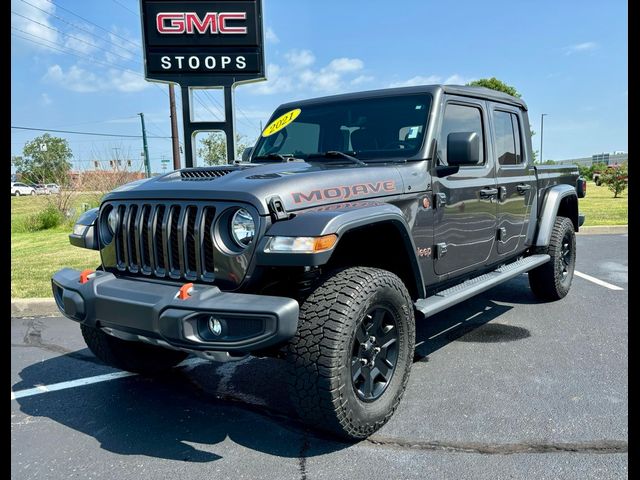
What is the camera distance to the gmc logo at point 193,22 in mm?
9055

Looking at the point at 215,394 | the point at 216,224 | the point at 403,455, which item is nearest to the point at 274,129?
the point at 216,224

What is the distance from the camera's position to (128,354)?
3.57 metres

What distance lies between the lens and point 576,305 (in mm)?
5555

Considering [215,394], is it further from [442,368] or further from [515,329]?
[515,329]

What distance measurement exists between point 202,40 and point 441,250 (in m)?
7.29

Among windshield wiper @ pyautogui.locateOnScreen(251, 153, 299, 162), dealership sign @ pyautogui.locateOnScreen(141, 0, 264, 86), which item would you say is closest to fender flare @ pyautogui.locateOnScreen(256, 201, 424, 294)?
windshield wiper @ pyautogui.locateOnScreen(251, 153, 299, 162)

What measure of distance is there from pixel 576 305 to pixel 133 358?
180 inches

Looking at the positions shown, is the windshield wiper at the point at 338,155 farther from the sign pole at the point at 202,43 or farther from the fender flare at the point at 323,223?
the sign pole at the point at 202,43

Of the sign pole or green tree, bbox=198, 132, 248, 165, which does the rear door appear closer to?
the sign pole

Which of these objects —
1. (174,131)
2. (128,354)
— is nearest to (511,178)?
(128,354)

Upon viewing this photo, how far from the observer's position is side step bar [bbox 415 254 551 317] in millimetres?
3414

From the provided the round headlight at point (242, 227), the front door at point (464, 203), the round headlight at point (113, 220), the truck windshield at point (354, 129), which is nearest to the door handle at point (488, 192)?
the front door at point (464, 203)

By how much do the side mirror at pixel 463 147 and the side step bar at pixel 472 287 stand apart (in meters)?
0.96

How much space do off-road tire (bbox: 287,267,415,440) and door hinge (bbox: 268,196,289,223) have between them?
0.44 metres
